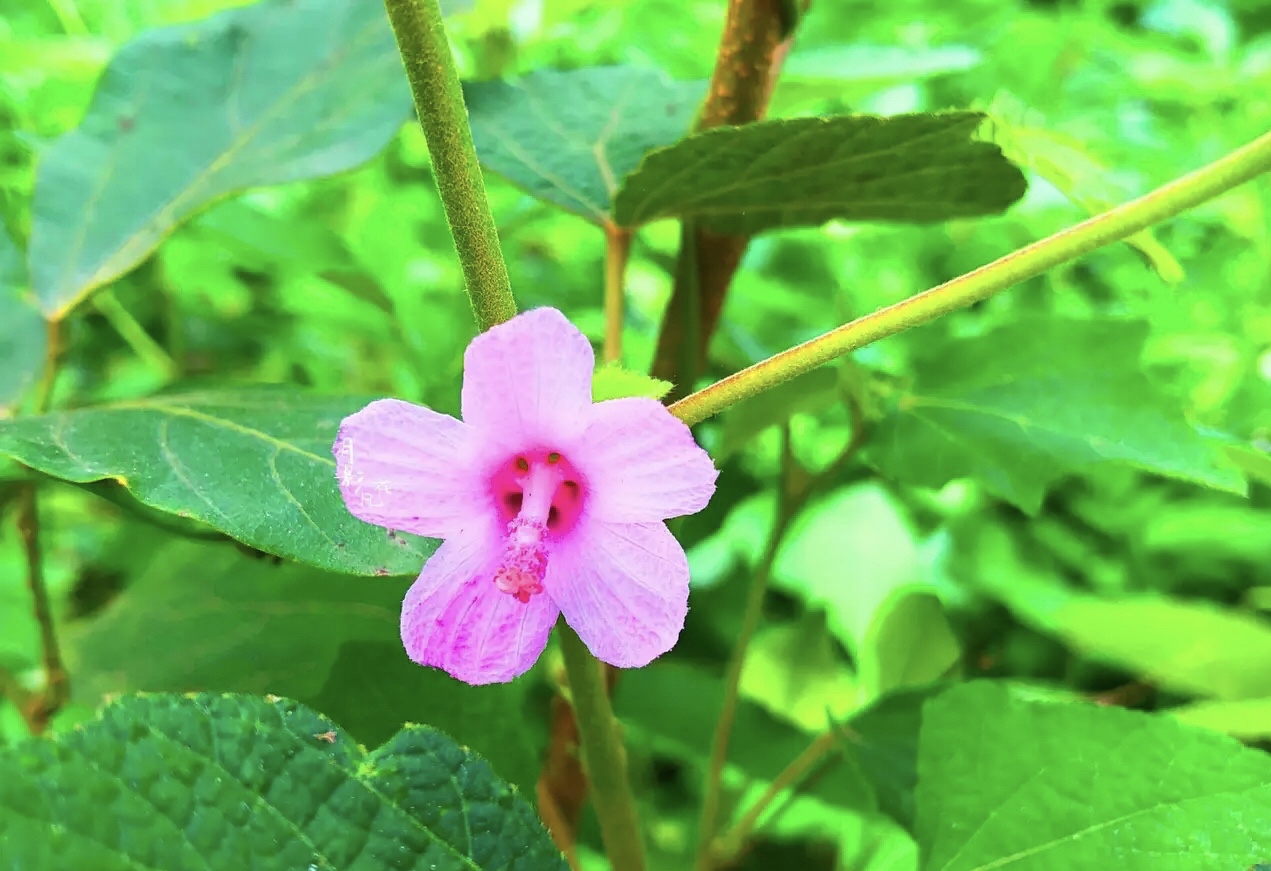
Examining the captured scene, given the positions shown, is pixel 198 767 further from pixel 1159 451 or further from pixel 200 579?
pixel 1159 451

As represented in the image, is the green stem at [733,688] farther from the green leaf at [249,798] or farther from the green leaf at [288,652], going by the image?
the green leaf at [249,798]

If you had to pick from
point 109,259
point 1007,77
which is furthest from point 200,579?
point 1007,77

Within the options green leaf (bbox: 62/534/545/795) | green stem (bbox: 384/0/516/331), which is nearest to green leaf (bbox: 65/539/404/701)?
green leaf (bbox: 62/534/545/795)

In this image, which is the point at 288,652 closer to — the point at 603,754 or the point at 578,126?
the point at 603,754

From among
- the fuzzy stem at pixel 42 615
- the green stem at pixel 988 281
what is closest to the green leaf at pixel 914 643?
the green stem at pixel 988 281

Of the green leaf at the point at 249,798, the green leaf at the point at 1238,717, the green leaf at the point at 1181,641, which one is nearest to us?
the green leaf at the point at 249,798
